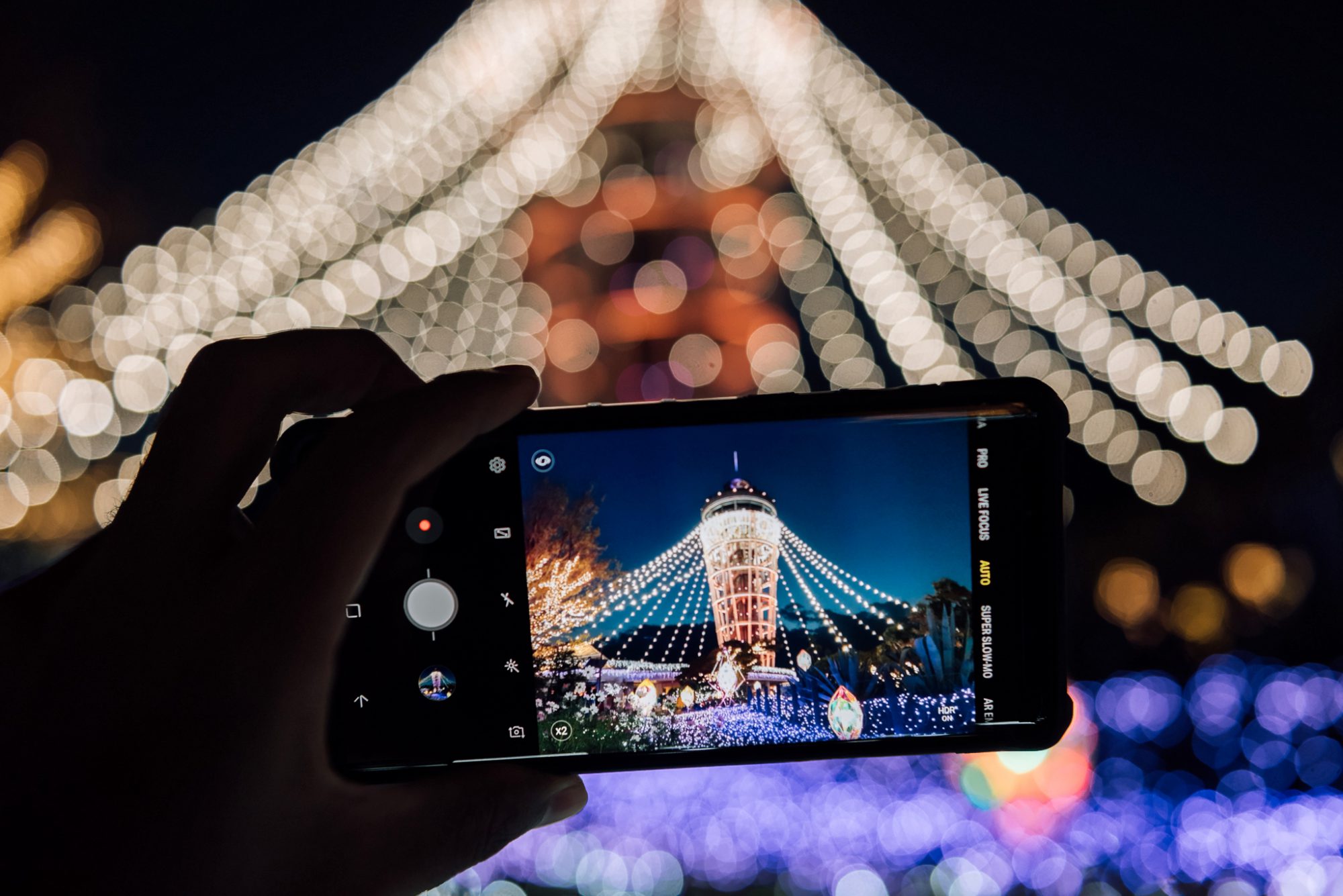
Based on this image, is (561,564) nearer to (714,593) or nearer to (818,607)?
(714,593)

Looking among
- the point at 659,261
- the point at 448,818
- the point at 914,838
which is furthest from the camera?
the point at 659,261

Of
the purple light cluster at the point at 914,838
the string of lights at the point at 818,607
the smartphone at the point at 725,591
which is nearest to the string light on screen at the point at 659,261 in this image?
the purple light cluster at the point at 914,838

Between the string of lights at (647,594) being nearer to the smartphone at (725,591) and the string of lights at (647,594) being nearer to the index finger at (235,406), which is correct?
the smartphone at (725,591)

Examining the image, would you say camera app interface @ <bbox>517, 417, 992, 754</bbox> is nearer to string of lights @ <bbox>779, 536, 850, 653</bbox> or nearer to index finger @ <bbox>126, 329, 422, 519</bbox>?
string of lights @ <bbox>779, 536, 850, 653</bbox>

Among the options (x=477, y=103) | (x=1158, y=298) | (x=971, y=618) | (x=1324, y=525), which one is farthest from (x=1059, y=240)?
(x=971, y=618)

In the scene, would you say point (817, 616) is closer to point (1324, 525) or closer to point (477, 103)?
point (1324, 525)

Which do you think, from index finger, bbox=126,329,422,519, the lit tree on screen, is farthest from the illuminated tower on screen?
index finger, bbox=126,329,422,519

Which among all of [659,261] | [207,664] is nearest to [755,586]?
[207,664]
